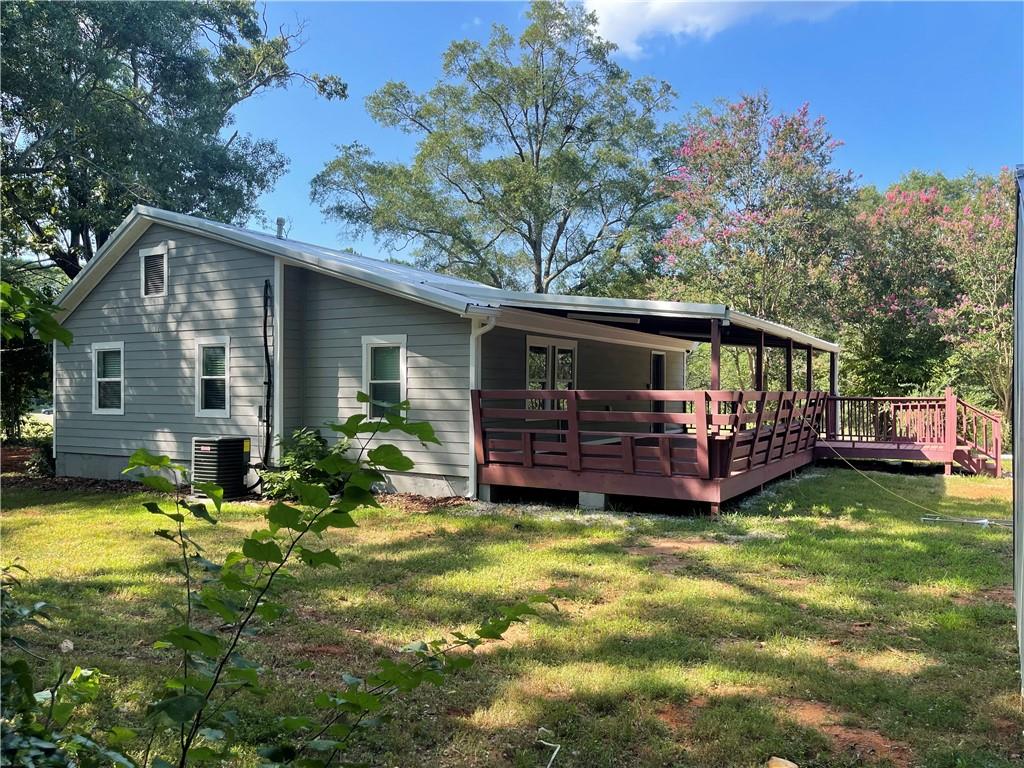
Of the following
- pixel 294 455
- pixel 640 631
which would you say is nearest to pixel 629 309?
pixel 294 455

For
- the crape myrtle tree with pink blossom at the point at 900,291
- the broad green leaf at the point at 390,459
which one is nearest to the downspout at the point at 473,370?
the broad green leaf at the point at 390,459

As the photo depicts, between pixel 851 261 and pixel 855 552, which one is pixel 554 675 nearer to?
pixel 855 552

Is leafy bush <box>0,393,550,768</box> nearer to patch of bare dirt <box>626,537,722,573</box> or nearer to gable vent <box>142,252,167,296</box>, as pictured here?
patch of bare dirt <box>626,537,722,573</box>

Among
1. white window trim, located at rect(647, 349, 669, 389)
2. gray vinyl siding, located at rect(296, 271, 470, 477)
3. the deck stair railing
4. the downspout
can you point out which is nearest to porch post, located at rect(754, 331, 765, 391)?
the deck stair railing

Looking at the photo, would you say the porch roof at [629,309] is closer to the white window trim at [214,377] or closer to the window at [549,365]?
the window at [549,365]

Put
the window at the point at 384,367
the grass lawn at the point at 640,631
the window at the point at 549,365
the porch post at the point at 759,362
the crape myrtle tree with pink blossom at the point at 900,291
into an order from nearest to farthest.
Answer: the grass lawn at the point at 640,631 < the window at the point at 384,367 < the window at the point at 549,365 < the porch post at the point at 759,362 < the crape myrtle tree with pink blossom at the point at 900,291

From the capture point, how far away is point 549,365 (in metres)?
11.5

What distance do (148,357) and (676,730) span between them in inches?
435

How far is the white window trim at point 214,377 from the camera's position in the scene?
10.7 metres

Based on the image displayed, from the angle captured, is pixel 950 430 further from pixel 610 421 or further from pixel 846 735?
pixel 846 735

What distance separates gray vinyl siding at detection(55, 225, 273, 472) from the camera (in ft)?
34.5

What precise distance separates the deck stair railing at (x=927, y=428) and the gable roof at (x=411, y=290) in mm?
3113

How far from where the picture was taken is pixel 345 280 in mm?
9883

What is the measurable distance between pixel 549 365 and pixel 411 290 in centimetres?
334
